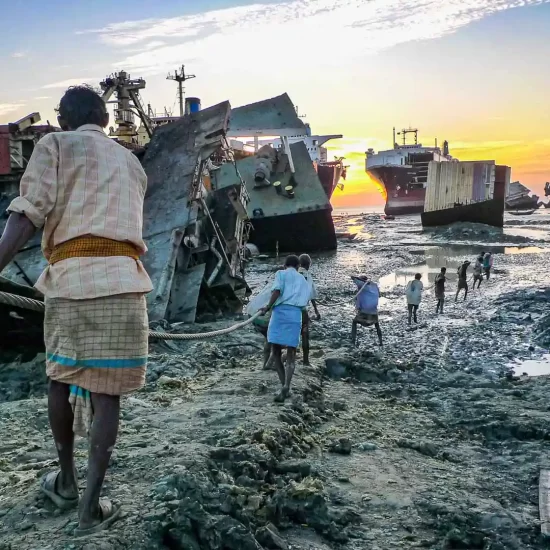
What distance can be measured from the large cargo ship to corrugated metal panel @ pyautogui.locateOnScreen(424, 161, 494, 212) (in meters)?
18.3

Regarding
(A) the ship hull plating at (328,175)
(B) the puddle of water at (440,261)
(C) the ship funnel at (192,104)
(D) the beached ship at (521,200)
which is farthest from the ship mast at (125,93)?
(D) the beached ship at (521,200)

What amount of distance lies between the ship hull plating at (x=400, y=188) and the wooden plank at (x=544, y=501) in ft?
164

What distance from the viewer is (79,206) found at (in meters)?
2.11

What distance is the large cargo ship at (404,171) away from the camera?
5259 centimetres

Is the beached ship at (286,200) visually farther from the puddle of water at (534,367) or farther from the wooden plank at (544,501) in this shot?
the wooden plank at (544,501)

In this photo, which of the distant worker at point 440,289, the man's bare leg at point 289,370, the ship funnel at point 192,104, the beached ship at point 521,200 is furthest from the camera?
the beached ship at point 521,200

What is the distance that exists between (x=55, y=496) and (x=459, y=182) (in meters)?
33.4

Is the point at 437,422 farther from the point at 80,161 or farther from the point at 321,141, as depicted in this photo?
the point at 321,141

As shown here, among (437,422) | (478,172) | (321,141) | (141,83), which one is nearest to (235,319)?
(437,422)

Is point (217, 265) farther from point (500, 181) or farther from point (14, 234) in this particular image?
point (500, 181)

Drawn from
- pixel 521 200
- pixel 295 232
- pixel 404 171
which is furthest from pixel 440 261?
pixel 521 200

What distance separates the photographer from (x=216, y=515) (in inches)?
104

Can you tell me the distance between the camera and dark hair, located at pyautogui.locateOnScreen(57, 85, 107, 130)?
225 cm

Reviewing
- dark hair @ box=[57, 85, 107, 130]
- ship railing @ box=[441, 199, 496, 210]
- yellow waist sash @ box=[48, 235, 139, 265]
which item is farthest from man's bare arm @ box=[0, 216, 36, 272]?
ship railing @ box=[441, 199, 496, 210]
